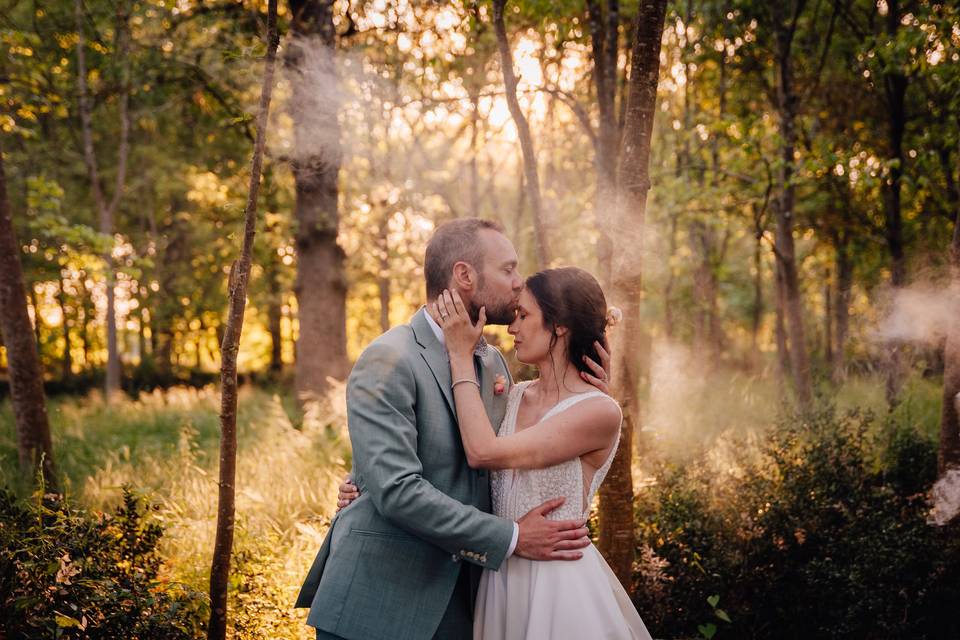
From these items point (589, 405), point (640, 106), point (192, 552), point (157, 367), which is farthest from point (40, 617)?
point (157, 367)

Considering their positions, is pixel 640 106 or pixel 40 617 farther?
pixel 640 106

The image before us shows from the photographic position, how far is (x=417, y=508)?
2412 mm

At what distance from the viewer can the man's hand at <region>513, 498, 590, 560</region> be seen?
270cm

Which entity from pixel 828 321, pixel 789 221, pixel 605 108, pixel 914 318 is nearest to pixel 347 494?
pixel 605 108

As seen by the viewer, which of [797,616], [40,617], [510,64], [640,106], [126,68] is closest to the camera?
[40,617]

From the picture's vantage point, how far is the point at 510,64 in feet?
17.5

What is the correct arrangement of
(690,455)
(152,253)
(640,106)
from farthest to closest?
(152,253), (690,455), (640,106)

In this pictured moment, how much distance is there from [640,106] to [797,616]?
11.7 feet

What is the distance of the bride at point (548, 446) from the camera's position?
270 cm

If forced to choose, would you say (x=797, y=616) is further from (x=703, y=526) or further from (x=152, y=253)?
(x=152, y=253)

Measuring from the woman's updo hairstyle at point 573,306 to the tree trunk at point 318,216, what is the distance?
7336mm

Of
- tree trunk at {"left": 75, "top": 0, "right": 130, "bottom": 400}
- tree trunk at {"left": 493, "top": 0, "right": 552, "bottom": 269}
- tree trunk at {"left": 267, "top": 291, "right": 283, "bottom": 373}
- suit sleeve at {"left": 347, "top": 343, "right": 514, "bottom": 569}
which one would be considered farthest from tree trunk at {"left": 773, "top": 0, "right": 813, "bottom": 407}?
tree trunk at {"left": 267, "top": 291, "right": 283, "bottom": 373}

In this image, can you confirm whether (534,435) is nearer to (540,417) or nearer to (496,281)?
(540,417)

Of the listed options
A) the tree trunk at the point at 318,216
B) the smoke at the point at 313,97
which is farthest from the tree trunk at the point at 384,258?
the smoke at the point at 313,97
